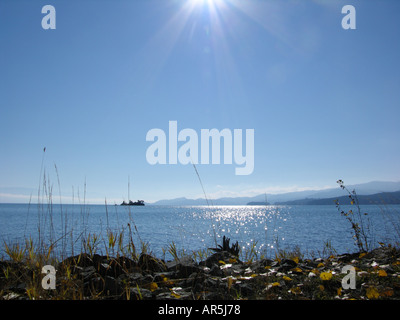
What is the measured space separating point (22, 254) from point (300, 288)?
416 cm

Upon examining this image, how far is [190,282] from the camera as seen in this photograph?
10.9 ft

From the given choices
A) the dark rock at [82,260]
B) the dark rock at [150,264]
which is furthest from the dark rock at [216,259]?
the dark rock at [82,260]

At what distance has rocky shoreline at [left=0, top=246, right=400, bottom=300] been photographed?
2873 mm

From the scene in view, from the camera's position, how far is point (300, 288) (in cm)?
316

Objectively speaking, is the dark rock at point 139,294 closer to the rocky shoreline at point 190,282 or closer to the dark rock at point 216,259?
the rocky shoreline at point 190,282

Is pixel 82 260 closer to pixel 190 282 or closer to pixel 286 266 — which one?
pixel 190 282

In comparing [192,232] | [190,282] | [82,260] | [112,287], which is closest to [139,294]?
[112,287]

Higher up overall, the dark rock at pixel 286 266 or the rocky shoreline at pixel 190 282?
the rocky shoreline at pixel 190 282

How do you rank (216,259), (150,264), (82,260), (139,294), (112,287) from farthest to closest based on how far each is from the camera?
(216,259)
(150,264)
(82,260)
(112,287)
(139,294)

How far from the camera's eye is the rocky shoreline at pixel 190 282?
287 cm

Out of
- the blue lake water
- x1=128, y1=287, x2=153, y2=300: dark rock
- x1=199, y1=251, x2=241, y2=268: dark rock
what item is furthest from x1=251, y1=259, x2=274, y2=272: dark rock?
x1=128, y1=287, x2=153, y2=300: dark rock

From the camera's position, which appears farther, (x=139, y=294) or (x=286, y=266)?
(x=286, y=266)
